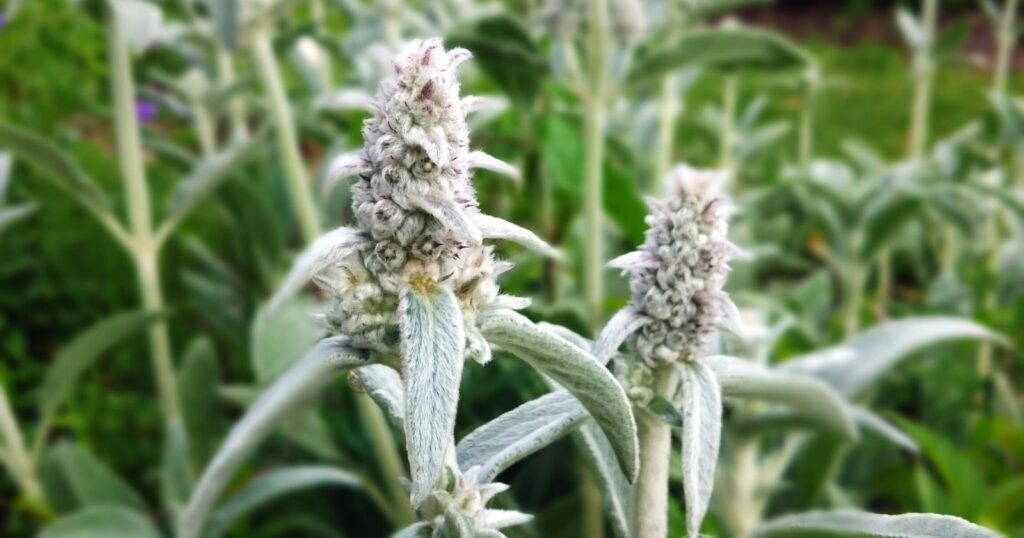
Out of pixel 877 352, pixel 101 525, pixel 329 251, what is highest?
pixel 329 251

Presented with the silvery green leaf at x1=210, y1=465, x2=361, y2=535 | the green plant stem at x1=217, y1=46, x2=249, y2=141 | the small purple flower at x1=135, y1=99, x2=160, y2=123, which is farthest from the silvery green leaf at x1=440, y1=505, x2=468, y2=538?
the small purple flower at x1=135, y1=99, x2=160, y2=123

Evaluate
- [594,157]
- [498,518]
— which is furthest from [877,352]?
[498,518]

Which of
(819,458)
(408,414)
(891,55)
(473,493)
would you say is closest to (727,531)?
(819,458)

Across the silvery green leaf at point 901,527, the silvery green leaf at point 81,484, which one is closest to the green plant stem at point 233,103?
the silvery green leaf at point 81,484

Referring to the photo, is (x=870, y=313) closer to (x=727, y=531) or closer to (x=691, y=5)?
(x=691, y=5)

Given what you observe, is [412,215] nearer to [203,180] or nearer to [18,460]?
[203,180]

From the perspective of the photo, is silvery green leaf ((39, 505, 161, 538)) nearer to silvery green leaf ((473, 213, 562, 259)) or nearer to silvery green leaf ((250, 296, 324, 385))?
silvery green leaf ((250, 296, 324, 385))

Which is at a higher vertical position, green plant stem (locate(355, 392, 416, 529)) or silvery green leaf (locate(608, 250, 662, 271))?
silvery green leaf (locate(608, 250, 662, 271))
